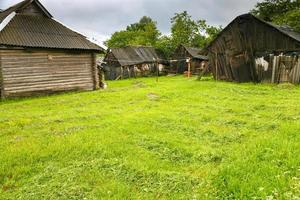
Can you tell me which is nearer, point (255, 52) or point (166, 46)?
point (255, 52)

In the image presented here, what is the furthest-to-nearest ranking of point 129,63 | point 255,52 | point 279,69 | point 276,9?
point 129,63 < point 276,9 < point 255,52 < point 279,69

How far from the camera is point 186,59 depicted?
39.1 metres

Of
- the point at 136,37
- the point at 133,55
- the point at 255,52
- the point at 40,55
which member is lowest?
the point at 40,55

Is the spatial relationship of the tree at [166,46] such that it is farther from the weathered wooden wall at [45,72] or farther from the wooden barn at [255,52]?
the weathered wooden wall at [45,72]

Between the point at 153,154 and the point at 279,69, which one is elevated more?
the point at 279,69

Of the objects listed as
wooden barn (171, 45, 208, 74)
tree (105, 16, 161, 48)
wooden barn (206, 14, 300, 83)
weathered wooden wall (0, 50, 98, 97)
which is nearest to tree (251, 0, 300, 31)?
wooden barn (171, 45, 208, 74)

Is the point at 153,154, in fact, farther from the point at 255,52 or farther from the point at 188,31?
the point at 188,31

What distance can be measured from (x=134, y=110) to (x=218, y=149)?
5.23 metres

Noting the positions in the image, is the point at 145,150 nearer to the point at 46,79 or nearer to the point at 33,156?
the point at 33,156

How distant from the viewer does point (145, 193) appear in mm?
4551

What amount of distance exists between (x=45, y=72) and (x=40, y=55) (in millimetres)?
1007

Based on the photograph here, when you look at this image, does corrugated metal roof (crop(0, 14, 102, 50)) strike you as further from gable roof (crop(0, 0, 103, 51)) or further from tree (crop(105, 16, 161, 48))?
tree (crop(105, 16, 161, 48))

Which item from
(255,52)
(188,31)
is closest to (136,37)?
(188,31)

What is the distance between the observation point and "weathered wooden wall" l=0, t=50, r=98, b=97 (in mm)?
16094
